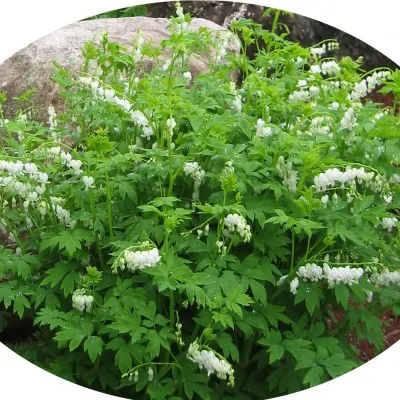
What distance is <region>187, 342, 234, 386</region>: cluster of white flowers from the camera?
400 centimetres

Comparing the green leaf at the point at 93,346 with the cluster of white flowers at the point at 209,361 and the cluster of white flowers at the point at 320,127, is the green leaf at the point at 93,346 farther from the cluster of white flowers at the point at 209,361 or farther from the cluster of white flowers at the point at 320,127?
the cluster of white flowers at the point at 320,127

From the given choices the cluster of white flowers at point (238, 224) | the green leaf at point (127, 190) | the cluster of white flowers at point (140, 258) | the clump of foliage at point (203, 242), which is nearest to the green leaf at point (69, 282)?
the clump of foliage at point (203, 242)

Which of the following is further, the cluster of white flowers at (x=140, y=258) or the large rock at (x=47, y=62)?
the large rock at (x=47, y=62)

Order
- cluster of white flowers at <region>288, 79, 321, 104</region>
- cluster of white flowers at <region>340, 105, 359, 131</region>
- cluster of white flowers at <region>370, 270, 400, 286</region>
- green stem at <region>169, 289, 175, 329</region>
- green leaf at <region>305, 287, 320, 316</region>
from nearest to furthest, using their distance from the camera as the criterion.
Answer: green stem at <region>169, 289, 175, 329</region> < green leaf at <region>305, 287, 320, 316</region> < cluster of white flowers at <region>370, 270, 400, 286</region> < cluster of white flowers at <region>340, 105, 359, 131</region> < cluster of white flowers at <region>288, 79, 321, 104</region>

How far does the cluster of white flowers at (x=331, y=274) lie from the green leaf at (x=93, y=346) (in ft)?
4.08

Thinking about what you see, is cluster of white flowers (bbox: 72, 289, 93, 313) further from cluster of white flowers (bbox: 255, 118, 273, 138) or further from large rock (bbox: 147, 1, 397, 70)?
large rock (bbox: 147, 1, 397, 70)

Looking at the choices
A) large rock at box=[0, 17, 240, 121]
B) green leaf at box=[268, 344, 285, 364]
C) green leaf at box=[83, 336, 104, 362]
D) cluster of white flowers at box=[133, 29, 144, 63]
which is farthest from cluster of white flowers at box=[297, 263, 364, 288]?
large rock at box=[0, 17, 240, 121]

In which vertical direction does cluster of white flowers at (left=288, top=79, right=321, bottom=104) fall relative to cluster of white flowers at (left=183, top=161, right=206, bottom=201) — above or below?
above

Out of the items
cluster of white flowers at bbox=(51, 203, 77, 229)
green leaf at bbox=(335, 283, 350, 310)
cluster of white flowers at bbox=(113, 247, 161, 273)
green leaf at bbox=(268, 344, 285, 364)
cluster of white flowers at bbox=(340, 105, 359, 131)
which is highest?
cluster of white flowers at bbox=(340, 105, 359, 131)

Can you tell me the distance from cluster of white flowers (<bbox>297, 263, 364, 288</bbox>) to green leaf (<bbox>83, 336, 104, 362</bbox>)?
1.24 meters

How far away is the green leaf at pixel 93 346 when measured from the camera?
13.6ft

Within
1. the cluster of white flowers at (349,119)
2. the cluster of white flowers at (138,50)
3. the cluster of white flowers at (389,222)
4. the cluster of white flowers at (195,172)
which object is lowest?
the cluster of white flowers at (389,222)

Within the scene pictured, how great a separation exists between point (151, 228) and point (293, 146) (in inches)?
40.4

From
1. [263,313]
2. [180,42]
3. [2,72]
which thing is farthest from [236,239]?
[2,72]
